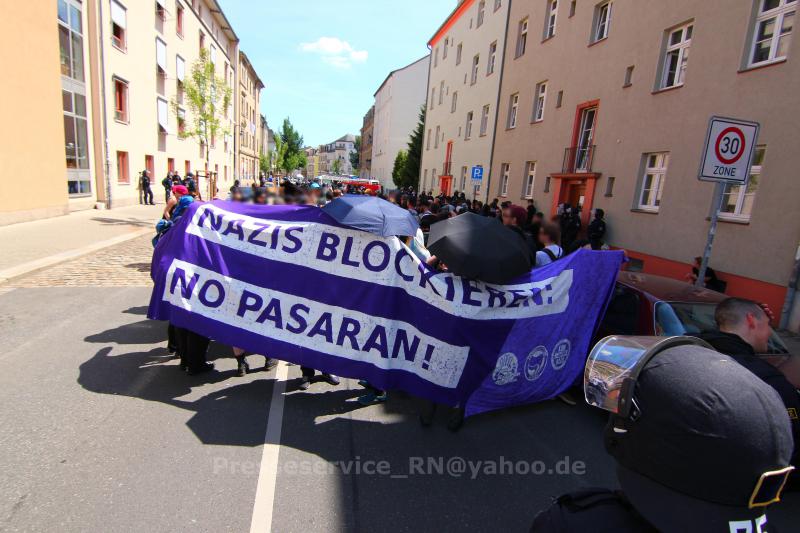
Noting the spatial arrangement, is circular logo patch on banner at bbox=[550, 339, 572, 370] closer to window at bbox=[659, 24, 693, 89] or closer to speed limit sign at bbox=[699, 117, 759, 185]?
speed limit sign at bbox=[699, 117, 759, 185]

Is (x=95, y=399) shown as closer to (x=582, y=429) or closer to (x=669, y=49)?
(x=582, y=429)

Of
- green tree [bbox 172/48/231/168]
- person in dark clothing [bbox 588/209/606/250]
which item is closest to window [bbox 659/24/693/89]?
person in dark clothing [bbox 588/209/606/250]

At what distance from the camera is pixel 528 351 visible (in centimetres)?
425

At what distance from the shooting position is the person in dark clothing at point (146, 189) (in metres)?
22.5

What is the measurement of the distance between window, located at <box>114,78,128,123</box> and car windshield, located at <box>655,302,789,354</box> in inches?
937

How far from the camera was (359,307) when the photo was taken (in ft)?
13.7

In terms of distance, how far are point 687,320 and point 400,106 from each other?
6003 centimetres

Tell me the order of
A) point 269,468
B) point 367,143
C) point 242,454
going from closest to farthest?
point 269,468 < point 242,454 < point 367,143

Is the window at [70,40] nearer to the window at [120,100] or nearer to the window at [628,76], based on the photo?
the window at [120,100]

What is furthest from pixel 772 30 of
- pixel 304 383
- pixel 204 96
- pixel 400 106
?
pixel 400 106

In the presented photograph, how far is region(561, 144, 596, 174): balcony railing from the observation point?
592 inches

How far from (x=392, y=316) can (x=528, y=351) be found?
4.46 feet

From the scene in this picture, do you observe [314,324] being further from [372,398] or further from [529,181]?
[529,181]

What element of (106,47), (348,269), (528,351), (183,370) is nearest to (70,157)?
(106,47)
